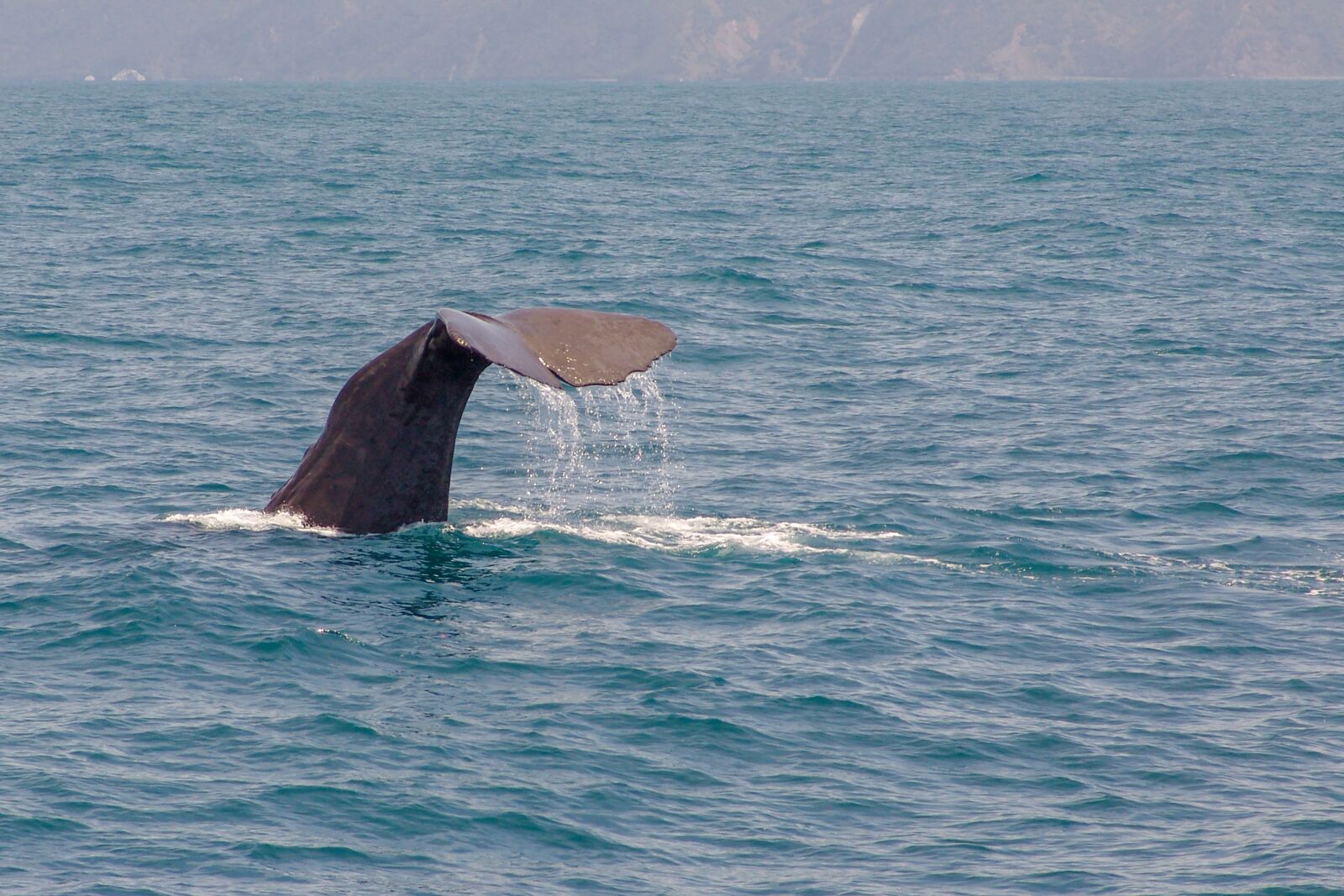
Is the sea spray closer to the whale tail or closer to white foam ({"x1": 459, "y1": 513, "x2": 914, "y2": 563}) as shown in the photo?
white foam ({"x1": 459, "y1": 513, "x2": 914, "y2": 563})

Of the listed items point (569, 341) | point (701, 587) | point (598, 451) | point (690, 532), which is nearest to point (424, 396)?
point (569, 341)

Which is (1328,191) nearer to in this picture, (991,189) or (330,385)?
(991,189)

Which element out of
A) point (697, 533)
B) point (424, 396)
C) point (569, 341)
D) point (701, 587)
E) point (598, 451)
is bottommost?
point (701, 587)

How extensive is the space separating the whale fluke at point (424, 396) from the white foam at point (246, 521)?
0.09 metres

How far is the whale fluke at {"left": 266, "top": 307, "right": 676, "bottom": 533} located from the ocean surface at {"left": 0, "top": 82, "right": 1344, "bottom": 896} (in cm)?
48

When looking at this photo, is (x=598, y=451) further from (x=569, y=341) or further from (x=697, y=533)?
(x=569, y=341)

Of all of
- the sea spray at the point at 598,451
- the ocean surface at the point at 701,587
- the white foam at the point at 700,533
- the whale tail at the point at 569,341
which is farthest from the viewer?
the sea spray at the point at 598,451

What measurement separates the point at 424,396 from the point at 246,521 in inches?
137

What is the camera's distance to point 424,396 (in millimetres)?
15461

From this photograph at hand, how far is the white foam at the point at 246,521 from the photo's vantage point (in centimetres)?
1702

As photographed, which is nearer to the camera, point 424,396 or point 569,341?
point 569,341

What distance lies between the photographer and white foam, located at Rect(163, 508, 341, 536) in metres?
17.0

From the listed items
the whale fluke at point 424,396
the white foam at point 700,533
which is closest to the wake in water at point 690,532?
the white foam at point 700,533

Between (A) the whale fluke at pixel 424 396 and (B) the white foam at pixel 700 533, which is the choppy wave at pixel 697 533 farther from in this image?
(A) the whale fluke at pixel 424 396
